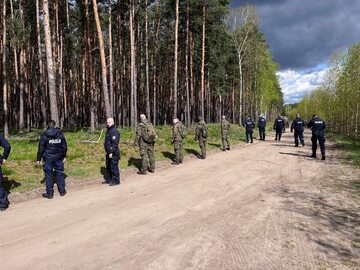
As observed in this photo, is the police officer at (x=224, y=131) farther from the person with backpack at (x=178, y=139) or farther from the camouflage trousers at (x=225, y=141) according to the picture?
the person with backpack at (x=178, y=139)

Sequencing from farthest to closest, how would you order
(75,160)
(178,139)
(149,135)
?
(178,139)
(75,160)
(149,135)

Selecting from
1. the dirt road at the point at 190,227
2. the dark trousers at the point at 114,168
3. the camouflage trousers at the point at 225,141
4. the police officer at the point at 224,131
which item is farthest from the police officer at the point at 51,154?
the camouflage trousers at the point at 225,141

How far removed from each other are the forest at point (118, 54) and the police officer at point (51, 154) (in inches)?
349

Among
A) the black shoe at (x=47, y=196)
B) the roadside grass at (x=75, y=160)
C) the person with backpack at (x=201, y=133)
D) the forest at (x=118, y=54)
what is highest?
the forest at (x=118, y=54)

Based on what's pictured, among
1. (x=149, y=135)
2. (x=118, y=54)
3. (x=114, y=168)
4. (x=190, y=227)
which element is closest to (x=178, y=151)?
(x=149, y=135)

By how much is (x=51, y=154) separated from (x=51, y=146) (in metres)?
0.21

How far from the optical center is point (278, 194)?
27.3ft

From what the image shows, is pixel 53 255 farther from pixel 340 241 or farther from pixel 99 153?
pixel 99 153

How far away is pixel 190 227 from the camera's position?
19.3 ft

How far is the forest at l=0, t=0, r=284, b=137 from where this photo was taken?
2430 centimetres

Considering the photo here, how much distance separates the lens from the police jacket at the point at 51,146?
8.55 m

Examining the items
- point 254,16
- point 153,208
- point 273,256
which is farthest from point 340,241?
point 254,16

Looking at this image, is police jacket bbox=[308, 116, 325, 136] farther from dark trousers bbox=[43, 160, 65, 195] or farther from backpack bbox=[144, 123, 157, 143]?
dark trousers bbox=[43, 160, 65, 195]

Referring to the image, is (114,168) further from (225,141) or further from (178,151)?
(225,141)
